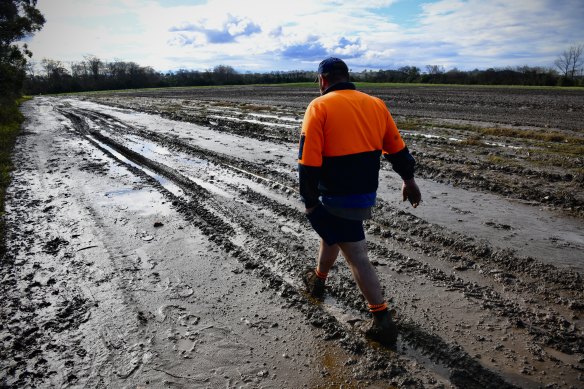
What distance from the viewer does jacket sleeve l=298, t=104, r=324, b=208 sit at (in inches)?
104

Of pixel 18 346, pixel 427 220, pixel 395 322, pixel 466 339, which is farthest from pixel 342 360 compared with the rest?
pixel 427 220

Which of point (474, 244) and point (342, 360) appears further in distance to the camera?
point (474, 244)

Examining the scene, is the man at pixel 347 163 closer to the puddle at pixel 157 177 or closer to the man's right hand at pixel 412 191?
the man's right hand at pixel 412 191

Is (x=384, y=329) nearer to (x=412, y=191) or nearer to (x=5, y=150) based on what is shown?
(x=412, y=191)

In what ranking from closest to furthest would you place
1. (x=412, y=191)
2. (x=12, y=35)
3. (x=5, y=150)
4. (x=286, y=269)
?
1. (x=412, y=191)
2. (x=286, y=269)
3. (x=5, y=150)
4. (x=12, y=35)

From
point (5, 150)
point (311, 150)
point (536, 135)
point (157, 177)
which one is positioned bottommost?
point (157, 177)

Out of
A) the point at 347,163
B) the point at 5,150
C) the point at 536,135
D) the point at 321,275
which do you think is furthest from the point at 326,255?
the point at 5,150

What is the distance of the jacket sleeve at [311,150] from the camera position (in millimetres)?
2648

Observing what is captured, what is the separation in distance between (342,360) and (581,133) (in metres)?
12.8

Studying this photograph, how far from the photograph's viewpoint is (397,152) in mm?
3061

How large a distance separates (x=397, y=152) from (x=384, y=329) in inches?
55.4

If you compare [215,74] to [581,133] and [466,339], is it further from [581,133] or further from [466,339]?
[466,339]

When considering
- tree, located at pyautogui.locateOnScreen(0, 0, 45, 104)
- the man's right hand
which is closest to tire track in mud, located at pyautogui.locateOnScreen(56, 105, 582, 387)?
the man's right hand

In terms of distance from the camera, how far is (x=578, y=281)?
3779 mm
